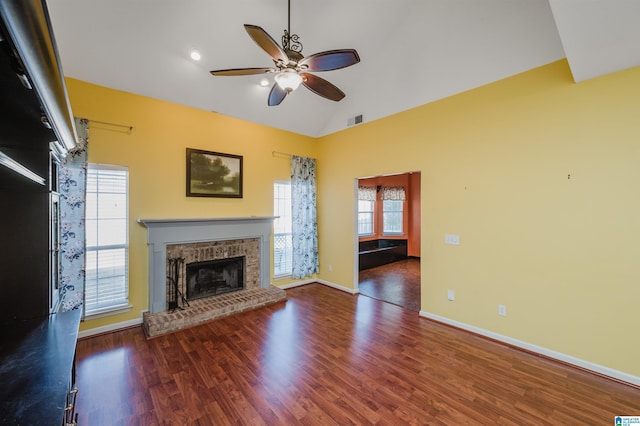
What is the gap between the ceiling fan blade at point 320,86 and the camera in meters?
2.45

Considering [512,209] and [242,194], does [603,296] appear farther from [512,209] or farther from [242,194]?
[242,194]

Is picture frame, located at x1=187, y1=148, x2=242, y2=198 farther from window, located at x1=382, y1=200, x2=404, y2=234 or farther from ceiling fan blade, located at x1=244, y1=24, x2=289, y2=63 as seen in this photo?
window, located at x1=382, y1=200, x2=404, y2=234

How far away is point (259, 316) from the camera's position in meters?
3.85

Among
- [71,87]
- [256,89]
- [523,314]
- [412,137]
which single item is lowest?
[523,314]

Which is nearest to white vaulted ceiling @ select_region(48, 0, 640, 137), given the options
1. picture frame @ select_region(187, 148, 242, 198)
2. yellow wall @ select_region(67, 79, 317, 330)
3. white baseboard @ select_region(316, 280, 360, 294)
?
yellow wall @ select_region(67, 79, 317, 330)

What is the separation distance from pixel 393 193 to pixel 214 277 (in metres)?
5.75

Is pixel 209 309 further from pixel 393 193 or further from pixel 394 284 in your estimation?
pixel 393 193

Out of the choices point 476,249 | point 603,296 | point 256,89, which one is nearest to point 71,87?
point 256,89

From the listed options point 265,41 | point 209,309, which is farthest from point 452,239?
point 209,309

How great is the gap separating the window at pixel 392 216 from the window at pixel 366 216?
0.48 meters

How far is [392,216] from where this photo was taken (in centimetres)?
827

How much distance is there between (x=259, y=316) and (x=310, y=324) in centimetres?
81

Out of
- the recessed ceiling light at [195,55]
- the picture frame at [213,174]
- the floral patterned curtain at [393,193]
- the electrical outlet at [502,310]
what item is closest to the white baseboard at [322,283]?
the picture frame at [213,174]

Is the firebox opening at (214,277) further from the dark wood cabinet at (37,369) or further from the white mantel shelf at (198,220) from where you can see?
the dark wood cabinet at (37,369)
